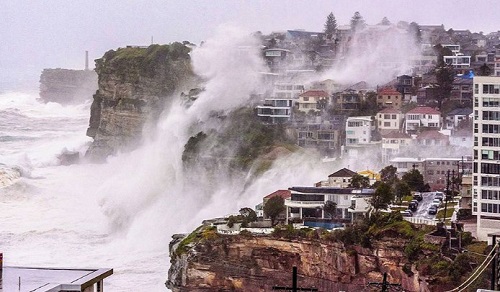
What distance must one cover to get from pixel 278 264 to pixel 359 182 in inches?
97.3

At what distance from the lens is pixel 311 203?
15.2 meters

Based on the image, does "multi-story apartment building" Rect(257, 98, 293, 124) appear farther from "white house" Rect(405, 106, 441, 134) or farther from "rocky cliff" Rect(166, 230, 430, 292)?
"rocky cliff" Rect(166, 230, 430, 292)

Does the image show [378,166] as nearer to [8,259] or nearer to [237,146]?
[237,146]

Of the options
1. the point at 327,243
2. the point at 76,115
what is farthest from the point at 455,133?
the point at 76,115

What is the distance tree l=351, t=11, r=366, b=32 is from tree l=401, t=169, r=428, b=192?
11004mm

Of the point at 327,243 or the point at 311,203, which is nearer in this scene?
the point at 327,243

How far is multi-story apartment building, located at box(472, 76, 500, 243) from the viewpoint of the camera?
1332 centimetres

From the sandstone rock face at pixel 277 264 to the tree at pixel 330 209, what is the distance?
Answer: 1.16 m

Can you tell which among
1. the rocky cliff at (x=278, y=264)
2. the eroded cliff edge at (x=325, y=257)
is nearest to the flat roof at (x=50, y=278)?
the eroded cliff edge at (x=325, y=257)

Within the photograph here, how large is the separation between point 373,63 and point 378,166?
19.8 feet

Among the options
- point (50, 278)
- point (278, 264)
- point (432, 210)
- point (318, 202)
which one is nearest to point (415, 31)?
point (318, 202)

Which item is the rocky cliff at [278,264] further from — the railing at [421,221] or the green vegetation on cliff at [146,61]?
the green vegetation on cliff at [146,61]

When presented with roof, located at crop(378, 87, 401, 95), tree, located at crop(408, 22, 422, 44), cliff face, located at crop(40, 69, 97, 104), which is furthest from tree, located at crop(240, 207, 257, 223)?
cliff face, located at crop(40, 69, 97, 104)

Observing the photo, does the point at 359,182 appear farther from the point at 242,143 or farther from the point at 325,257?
the point at 242,143
